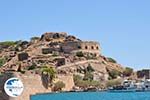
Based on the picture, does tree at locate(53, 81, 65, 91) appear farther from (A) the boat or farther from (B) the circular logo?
(B) the circular logo

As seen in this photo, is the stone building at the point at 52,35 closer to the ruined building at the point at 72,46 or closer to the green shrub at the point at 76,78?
the ruined building at the point at 72,46

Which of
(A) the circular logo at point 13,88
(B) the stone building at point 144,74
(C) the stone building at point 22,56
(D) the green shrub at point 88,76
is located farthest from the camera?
(C) the stone building at point 22,56

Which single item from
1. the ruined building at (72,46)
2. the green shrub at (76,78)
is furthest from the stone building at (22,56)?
the green shrub at (76,78)

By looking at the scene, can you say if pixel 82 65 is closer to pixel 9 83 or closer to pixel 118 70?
pixel 118 70

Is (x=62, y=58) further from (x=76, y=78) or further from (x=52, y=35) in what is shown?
(x=52, y=35)

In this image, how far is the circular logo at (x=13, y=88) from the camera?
6.74m

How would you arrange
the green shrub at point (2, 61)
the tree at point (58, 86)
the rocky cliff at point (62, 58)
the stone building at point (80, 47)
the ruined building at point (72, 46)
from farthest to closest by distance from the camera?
the ruined building at point (72, 46), the stone building at point (80, 47), the green shrub at point (2, 61), the rocky cliff at point (62, 58), the tree at point (58, 86)

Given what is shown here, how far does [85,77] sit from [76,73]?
2008 millimetres

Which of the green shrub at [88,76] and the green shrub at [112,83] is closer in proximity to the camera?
the green shrub at [112,83]

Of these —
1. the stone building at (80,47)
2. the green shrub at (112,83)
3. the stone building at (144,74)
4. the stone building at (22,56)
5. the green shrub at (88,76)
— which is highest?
the stone building at (80,47)

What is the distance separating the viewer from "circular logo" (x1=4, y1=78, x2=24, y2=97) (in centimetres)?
674

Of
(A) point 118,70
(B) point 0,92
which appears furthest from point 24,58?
(B) point 0,92

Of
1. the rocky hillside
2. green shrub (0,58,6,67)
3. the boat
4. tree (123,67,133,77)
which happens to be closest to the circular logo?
the rocky hillside

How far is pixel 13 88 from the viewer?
22.1 ft
